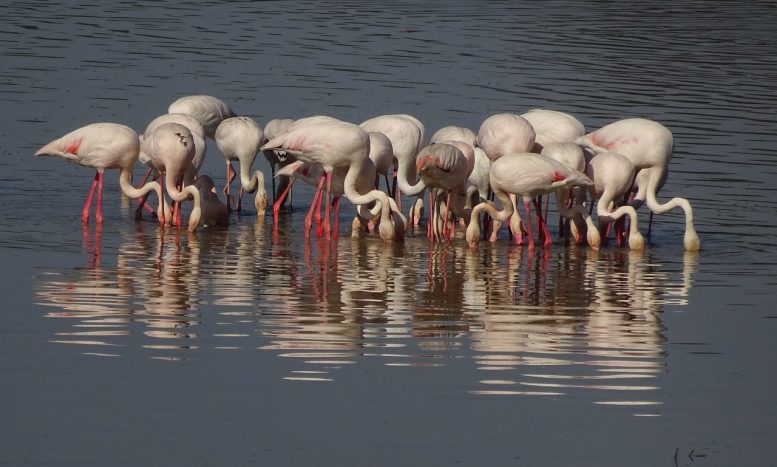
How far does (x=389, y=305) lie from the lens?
359 inches

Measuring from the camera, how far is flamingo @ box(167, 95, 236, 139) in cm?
1383

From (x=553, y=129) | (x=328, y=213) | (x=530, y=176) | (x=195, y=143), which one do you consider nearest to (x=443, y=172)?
(x=530, y=176)

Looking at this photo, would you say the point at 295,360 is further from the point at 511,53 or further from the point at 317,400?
the point at 511,53

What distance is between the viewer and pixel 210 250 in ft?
36.3

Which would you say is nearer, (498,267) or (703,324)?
(703,324)

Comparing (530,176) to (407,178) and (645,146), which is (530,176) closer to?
(645,146)

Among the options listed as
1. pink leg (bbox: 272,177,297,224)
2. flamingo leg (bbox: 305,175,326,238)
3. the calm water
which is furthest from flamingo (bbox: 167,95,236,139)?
flamingo leg (bbox: 305,175,326,238)

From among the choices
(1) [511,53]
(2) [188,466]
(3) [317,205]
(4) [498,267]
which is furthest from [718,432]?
(1) [511,53]

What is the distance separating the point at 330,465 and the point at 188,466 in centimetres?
53

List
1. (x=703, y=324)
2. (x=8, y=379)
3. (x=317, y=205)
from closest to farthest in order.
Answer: (x=8, y=379) → (x=703, y=324) → (x=317, y=205)

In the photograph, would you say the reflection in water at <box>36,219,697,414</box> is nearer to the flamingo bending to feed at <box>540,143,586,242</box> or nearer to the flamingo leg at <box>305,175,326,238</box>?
the flamingo leg at <box>305,175,326,238</box>

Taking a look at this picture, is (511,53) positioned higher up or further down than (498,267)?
higher up

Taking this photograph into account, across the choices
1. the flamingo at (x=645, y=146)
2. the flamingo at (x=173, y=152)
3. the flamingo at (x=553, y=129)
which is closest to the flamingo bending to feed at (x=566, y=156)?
the flamingo at (x=645, y=146)

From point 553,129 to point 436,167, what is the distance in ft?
5.64
